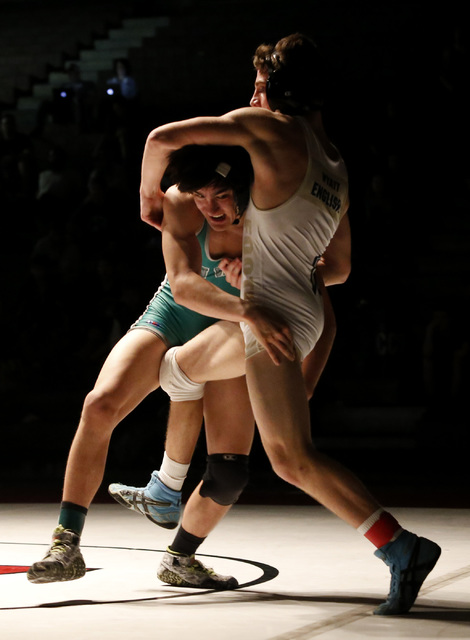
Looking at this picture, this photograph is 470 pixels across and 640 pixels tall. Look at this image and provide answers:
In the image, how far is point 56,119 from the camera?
12266 millimetres

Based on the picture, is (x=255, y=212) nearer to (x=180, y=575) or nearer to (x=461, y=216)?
(x=180, y=575)

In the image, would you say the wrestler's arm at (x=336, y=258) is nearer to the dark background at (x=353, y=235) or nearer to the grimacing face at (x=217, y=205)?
the grimacing face at (x=217, y=205)

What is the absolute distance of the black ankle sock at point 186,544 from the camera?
11.7ft

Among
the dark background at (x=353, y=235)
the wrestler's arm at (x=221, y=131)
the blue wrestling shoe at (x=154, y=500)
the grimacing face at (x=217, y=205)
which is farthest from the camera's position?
the dark background at (x=353, y=235)

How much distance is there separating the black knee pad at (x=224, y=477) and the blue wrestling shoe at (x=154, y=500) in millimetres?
121

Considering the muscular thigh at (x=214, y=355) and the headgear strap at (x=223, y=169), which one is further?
the muscular thigh at (x=214, y=355)

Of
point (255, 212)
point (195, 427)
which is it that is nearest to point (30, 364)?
point (195, 427)

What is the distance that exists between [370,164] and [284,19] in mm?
2929

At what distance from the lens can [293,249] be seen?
310 centimetres

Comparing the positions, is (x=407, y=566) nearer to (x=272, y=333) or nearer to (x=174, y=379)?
(x=272, y=333)

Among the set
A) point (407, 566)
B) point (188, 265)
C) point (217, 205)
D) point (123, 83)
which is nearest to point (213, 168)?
point (217, 205)

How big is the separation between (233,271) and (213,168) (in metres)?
0.33

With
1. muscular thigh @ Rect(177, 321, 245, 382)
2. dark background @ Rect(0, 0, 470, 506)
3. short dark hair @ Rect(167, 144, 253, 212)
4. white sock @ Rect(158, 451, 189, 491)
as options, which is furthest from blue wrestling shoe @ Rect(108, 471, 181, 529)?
dark background @ Rect(0, 0, 470, 506)

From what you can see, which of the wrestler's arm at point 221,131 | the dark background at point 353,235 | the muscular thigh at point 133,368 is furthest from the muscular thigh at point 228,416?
the dark background at point 353,235
